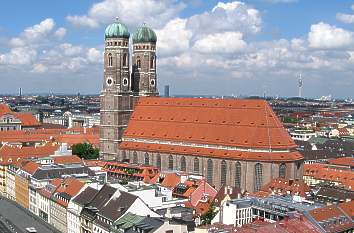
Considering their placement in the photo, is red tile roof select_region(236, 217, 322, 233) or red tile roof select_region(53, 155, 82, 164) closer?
red tile roof select_region(236, 217, 322, 233)

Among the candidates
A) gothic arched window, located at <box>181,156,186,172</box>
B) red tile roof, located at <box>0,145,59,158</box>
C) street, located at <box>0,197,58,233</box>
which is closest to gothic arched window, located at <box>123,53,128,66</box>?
red tile roof, located at <box>0,145,59,158</box>

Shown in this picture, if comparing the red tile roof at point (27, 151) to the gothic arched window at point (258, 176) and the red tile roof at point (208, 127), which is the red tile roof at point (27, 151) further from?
the gothic arched window at point (258, 176)

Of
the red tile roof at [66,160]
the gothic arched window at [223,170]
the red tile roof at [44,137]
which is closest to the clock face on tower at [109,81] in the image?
the red tile roof at [66,160]

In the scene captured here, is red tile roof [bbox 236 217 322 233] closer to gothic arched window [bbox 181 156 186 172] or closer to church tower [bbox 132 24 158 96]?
gothic arched window [bbox 181 156 186 172]

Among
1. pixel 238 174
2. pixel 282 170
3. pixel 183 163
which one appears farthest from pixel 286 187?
A: pixel 183 163

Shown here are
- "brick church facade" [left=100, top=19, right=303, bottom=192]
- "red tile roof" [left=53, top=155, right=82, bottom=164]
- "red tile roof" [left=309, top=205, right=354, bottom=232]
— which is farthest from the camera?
"red tile roof" [left=53, top=155, right=82, bottom=164]

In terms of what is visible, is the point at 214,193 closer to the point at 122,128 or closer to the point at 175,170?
the point at 175,170

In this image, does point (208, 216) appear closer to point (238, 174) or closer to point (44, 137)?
point (238, 174)
